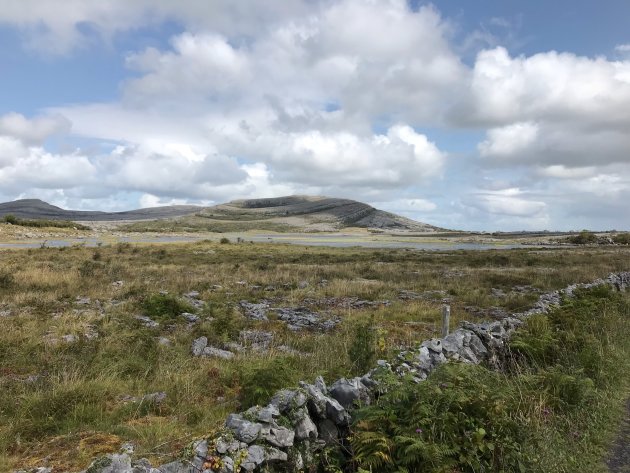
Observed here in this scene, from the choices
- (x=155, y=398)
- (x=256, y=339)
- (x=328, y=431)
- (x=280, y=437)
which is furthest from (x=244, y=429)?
(x=256, y=339)

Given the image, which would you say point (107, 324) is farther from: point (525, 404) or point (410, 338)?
point (525, 404)

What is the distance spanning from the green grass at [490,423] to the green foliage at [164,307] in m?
11.9

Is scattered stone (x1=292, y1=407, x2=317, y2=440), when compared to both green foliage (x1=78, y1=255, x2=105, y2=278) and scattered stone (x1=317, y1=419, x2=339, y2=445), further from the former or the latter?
green foliage (x1=78, y1=255, x2=105, y2=278)

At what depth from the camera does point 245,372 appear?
8.39 meters

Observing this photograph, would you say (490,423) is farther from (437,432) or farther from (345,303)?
(345,303)

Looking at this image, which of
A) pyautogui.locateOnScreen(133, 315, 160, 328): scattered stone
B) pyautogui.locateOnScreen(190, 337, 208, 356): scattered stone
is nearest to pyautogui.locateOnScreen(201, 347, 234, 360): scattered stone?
pyautogui.locateOnScreen(190, 337, 208, 356): scattered stone

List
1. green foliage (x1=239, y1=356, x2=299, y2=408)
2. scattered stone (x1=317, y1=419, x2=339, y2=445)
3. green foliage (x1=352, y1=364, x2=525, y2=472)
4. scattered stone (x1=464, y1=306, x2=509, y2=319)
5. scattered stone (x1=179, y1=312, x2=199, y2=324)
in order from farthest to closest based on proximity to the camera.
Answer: scattered stone (x1=464, y1=306, x2=509, y2=319) → scattered stone (x1=179, y1=312, x2=199, y2=324) → green foliage (x1=239, y1=356, x2=299, y2=408) → scattered stone (x1=317, y1=419, x2=339, y2=445) → green foliage (x1=352, y1=364, x2=525, y2=472)

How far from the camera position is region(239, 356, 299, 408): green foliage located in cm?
714

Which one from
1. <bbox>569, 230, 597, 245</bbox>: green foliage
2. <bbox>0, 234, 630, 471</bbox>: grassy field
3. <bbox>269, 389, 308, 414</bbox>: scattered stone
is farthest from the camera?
<bbox>569, 230, 597, 245</bbox>: green foliage

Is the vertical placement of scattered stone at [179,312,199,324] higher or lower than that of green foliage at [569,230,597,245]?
lower

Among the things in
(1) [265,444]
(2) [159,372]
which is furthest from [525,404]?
(2) [159,372]

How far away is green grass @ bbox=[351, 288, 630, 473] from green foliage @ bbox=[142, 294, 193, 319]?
11893 millimetres

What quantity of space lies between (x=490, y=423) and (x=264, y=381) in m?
3.50

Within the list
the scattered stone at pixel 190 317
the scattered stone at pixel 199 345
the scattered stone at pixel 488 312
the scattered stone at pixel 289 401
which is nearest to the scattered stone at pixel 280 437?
the scattered stone at pixel 289 401
